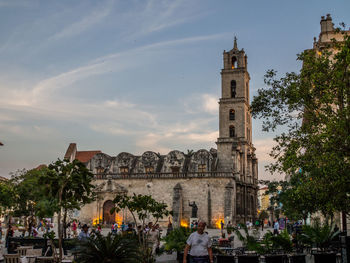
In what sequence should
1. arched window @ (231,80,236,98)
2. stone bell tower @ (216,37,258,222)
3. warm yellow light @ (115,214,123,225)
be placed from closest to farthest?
warm yellow light @ (115,214,123,225)
stone bell tower @ (216,37,258,222)
arched window @ (231,80,236,98)

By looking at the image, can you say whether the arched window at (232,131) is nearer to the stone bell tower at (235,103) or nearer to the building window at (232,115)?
the stone bell tower at (235,103)

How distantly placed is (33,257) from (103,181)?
32.6 metres

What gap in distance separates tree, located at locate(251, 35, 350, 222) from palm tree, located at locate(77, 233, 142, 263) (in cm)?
620

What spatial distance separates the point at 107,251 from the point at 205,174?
3324 centimetres

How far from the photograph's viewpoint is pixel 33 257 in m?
11.6

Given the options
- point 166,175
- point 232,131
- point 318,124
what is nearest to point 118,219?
point 166,175

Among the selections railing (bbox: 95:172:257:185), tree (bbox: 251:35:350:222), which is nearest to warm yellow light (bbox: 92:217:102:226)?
railing (bbox: 95:172:257:185)

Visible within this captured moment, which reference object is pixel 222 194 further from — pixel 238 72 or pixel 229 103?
pixel 238 72

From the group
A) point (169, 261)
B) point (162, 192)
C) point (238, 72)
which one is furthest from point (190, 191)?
point (169, 261)

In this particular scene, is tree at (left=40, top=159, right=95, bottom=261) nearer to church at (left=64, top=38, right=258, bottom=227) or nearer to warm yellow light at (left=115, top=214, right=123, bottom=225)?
church at (left=64, top=38, right=258, bottom=227)

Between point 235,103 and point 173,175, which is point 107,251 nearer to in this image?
point 173,175

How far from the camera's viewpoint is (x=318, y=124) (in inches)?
488

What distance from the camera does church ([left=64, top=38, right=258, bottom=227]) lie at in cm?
4012

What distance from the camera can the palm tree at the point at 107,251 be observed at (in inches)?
312
